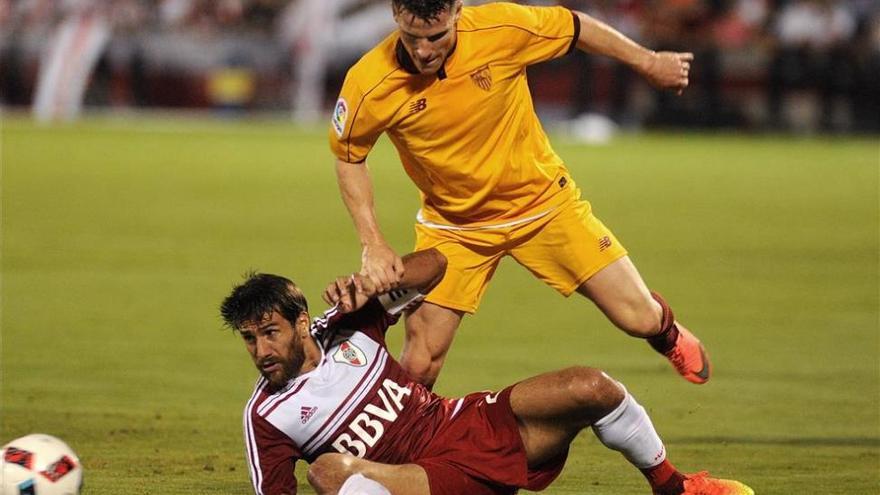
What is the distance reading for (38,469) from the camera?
19.6 feet

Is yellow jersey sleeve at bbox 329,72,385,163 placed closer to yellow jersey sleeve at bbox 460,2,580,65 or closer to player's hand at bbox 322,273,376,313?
yellow jersey sleeve at bbox 460,2,580,65

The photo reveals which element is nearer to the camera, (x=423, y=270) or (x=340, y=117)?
(x=423, y=270)

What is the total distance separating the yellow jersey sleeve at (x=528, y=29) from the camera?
725 centimetres

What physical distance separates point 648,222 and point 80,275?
6.45m

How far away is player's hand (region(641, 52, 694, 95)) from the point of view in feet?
24.2

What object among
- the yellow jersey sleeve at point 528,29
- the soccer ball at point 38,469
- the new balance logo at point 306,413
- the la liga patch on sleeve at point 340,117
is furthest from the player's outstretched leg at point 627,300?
the soccer ball at point 38,469

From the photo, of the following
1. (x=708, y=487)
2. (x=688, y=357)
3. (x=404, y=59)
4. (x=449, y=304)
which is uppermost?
(x=404, y=59)

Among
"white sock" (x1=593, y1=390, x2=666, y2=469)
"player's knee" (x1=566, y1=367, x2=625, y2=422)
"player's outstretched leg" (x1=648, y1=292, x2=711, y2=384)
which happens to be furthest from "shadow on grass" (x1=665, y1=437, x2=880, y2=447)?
"player's knee" (x1=566, y1=367, x2=625, y2=422)

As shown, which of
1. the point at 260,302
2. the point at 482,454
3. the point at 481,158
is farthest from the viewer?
the point at 481,158

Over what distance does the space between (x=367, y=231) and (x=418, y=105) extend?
613 millimetres

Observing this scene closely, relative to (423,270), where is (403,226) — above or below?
below

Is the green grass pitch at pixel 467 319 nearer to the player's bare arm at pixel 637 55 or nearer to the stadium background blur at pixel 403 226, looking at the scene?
the stadium background blur at pixel 403 226

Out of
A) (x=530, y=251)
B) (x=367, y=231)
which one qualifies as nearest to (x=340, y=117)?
(x=367, y=231)

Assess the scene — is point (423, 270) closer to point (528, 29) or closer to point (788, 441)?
point (528, 29)
